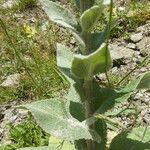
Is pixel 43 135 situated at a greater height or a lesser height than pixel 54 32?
lesser

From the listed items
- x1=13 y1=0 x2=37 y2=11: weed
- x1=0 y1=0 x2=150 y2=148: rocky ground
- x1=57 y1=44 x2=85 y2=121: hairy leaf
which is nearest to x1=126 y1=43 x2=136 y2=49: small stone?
x1=0 y1=0 x2=150 y2=148: rocky ground

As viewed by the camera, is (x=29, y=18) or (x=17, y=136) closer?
(x=17, y=136)

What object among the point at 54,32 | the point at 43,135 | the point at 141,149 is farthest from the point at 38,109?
the point at 54,32

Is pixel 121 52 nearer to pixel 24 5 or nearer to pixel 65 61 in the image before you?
pixel 24 5

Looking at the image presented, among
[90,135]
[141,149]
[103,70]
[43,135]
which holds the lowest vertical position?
[43,135]

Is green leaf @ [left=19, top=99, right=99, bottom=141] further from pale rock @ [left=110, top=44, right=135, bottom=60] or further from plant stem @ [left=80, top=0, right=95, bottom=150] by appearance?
pale rock @ [left=110, top=44, right=135, bottom=60]

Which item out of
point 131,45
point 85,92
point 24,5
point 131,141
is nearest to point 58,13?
point 85,92

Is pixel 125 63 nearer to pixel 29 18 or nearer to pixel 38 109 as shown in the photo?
pixel 29 18

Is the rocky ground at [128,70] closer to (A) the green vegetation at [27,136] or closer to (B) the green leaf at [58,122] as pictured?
(A) the green vegetation at [27,136]
